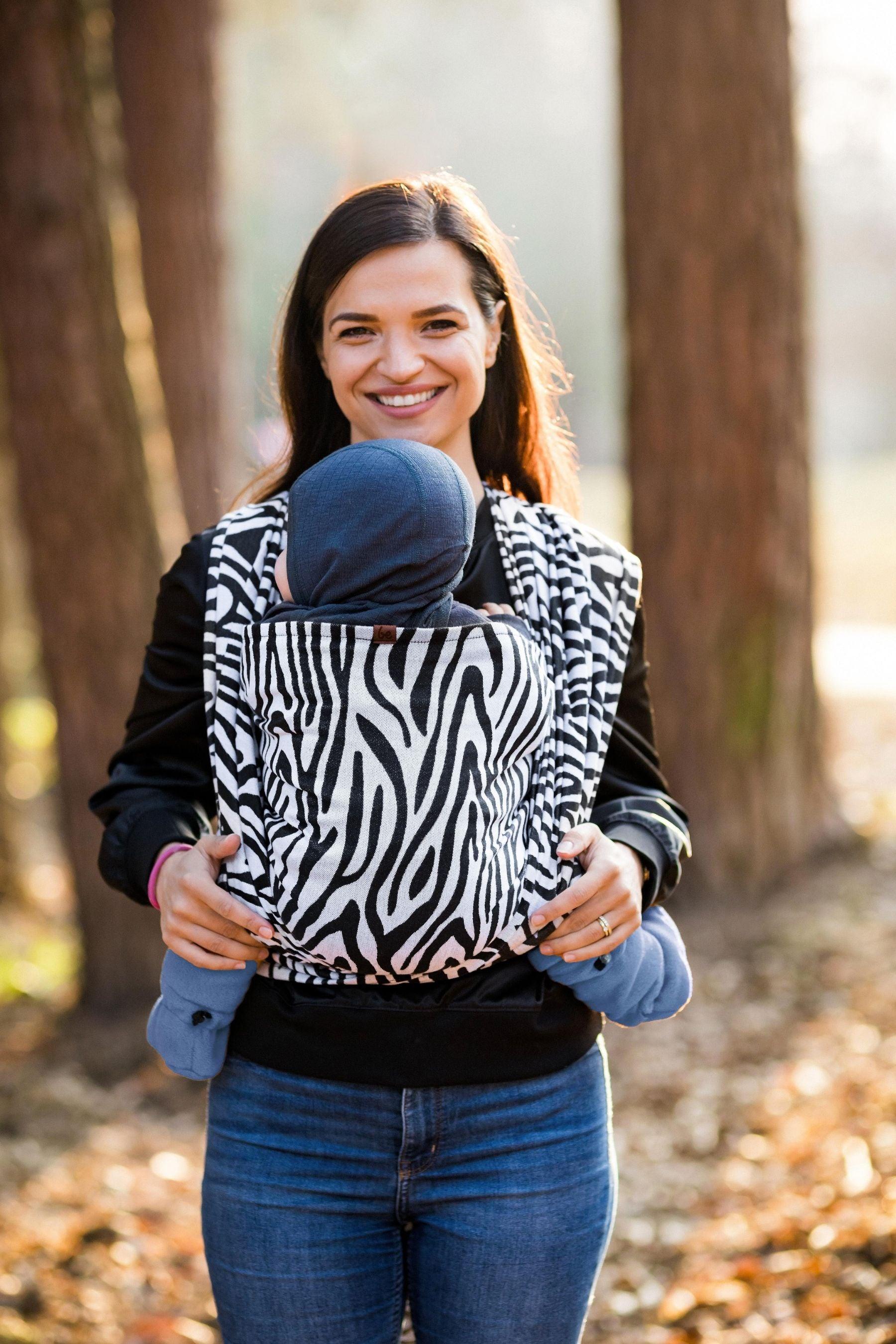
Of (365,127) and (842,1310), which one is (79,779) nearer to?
(842,1310)

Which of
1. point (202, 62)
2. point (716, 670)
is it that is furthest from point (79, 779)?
point (202, 62)

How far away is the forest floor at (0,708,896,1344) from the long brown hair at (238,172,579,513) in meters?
1.46

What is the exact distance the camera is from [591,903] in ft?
5.09

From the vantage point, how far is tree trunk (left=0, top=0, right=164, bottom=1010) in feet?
13.8

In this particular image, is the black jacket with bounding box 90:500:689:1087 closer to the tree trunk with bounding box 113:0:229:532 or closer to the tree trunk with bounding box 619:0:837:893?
the tree trunk with bounding box 619:0:837:893

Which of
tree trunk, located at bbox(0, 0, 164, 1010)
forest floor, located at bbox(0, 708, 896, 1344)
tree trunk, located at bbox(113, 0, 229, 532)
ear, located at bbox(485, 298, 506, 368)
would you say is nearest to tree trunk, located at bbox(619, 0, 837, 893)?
forest floor, located at bbox(0, 708, 896, 1344)

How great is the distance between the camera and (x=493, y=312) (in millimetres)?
1843

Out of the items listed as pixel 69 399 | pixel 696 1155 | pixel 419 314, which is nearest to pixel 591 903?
pixel 419 314

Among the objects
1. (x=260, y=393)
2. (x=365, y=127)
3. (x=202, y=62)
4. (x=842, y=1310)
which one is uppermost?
(x=365, y=127)

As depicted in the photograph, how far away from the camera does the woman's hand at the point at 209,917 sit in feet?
4.97

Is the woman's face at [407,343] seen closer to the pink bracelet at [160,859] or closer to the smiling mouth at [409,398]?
the smiling mouth at [409,398]

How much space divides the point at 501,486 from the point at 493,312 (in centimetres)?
28

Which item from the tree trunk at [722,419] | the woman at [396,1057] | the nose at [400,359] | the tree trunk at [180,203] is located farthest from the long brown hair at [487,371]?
the tree trunk at [180,203]

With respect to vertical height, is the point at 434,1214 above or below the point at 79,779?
above
